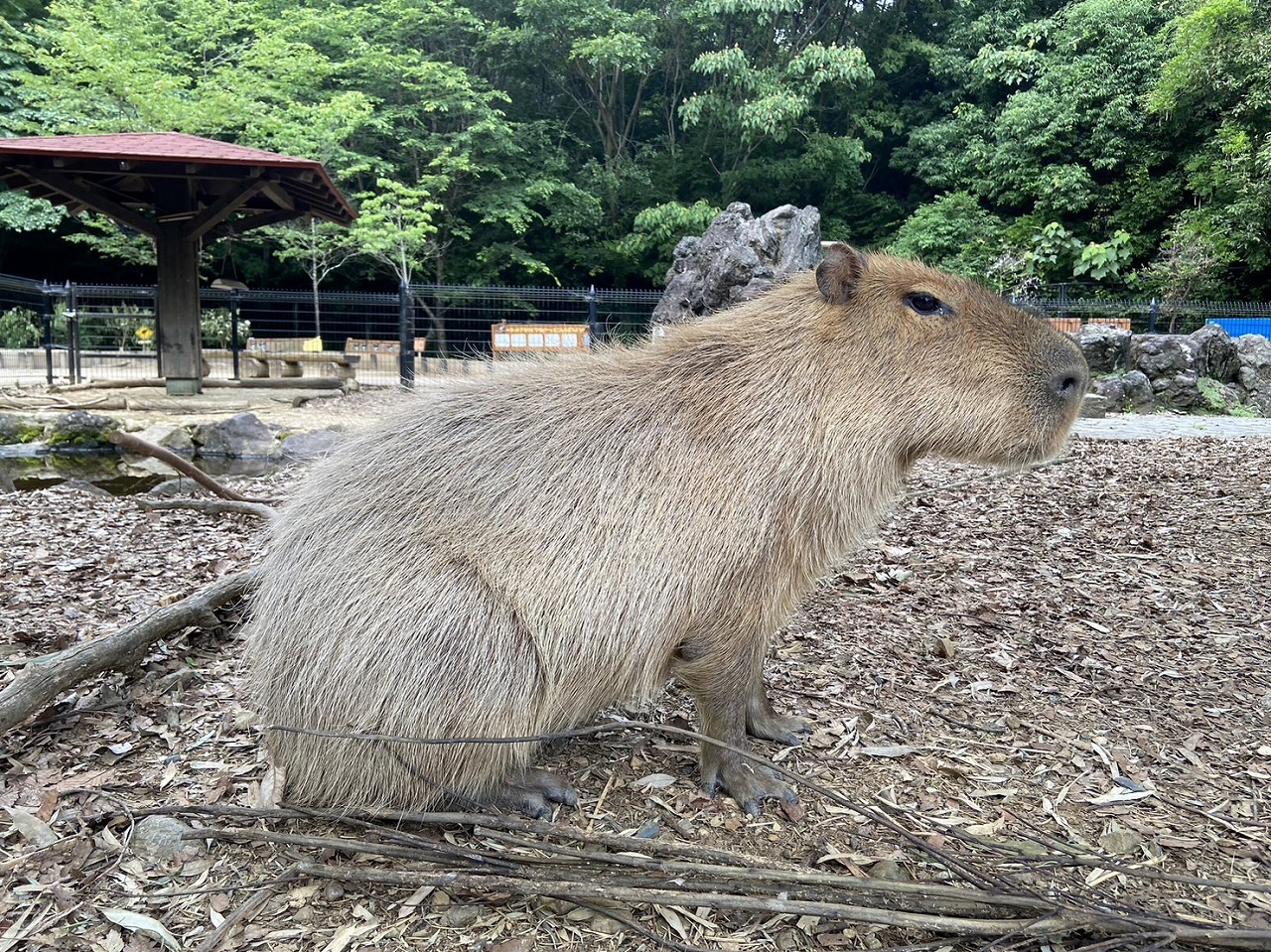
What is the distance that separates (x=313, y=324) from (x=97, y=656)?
20746mm

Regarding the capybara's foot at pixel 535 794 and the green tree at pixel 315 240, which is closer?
the capybara's foot at pixel 535 794

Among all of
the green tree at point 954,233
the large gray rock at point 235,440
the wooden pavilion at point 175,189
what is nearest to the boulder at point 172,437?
the large gray rock at point 235,440

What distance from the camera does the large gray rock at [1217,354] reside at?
12164 mm

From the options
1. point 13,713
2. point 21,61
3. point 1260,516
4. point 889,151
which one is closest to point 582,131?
point 889,151

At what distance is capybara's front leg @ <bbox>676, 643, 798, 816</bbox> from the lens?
212 centimetres

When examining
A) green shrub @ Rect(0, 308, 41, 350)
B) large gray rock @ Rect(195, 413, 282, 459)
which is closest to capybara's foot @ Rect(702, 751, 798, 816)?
large gray rock @ Rect(195, 413, 282, 459)

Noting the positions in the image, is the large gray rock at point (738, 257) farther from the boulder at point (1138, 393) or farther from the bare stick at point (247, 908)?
the boulder at point (1138, 393)

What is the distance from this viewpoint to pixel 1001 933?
1660 mm

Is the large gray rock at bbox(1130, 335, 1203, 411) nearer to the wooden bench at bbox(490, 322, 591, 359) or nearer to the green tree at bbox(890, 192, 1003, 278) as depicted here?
the wooden bench at bbox(490, 322, 591, 359)

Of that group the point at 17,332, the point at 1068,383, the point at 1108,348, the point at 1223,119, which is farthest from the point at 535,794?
the point at 1223,119

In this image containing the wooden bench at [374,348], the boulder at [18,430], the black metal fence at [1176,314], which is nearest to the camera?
the boulder at [18,430]

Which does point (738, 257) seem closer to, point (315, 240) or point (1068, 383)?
point (1068, 383)

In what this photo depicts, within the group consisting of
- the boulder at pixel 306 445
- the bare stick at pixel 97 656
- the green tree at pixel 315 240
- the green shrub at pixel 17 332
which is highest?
the green tree at pixel 315 240

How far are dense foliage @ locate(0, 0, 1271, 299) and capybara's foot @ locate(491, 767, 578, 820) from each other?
1820 centimetres
